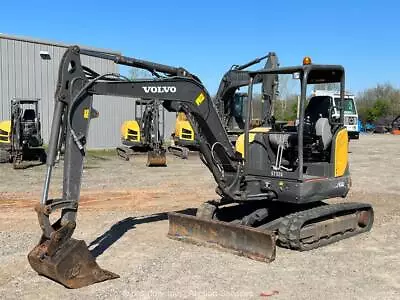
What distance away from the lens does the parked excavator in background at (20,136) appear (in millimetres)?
→ 18484

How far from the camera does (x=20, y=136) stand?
18688mm

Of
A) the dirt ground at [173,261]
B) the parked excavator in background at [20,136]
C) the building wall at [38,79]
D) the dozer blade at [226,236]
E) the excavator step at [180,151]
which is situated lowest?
the dirt ground at [173,261]

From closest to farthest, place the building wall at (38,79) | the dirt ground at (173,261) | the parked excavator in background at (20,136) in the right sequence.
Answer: the dirt ground at (173,261)
the parked excavator in background at (20,136)
the building wall at (38,79)

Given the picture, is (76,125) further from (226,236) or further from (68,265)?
(226,236)

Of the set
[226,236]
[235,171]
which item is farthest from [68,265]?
[235,171]

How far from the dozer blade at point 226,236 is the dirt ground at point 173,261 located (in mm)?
141

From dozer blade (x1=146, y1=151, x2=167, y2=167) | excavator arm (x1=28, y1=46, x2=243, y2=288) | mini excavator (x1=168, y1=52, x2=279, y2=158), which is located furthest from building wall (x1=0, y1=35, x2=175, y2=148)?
excavator arm (x1=28, y1=46, x2=243, y2=288)

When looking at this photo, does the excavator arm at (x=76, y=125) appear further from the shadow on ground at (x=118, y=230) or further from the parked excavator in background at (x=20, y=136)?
the parked excavator in background at (x=20, y=136)

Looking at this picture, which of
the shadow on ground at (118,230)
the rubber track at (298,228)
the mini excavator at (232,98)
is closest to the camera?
the rubber track at (298,228)

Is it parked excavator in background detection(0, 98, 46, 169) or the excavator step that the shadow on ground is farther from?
the excavator step

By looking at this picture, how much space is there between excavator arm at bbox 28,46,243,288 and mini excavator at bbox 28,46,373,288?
0.5 inches

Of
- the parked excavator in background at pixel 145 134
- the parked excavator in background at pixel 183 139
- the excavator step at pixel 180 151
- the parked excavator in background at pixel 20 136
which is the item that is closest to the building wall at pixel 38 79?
the parked excavator in background at pixel 20 136

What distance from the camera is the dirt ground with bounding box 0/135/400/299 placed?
5.85 meters

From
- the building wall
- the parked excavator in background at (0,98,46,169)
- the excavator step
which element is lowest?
the excavator step
